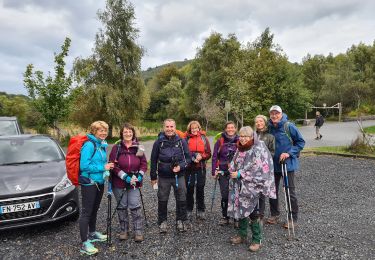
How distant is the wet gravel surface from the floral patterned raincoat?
2.18 ft

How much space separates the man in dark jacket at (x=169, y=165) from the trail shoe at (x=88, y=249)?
1.15 metres

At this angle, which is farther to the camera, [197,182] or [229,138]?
[197,182]

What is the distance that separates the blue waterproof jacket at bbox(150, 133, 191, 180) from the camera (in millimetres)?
4812

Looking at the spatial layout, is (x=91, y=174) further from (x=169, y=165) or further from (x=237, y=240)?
(x=237, y=240)

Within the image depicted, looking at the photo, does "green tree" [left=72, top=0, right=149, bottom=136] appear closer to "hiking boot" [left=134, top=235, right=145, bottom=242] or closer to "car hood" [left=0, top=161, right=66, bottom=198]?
"car hood" [left=0, top=161, right=66, bottom=198]

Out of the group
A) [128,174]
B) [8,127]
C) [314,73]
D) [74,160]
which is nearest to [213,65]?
[314,73]

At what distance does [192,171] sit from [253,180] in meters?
1.50

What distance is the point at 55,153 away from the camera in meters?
6.18

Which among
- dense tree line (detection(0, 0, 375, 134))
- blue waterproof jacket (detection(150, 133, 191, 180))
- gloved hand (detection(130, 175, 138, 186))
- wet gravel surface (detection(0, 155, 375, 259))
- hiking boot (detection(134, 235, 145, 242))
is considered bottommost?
wet gravel surface (detection(0, 155, 375, 259))

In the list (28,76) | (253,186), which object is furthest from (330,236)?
(28,76)

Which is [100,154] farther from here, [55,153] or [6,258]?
[55,153]

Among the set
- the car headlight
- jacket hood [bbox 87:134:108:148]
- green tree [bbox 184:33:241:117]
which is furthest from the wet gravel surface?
green tree [bbox 184:33:241:117]

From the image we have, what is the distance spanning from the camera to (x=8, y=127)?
880 centimetres

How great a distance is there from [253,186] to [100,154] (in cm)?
227
